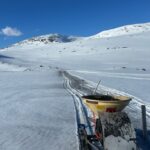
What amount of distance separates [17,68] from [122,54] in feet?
67.0

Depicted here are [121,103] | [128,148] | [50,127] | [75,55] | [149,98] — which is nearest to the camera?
[128,148]

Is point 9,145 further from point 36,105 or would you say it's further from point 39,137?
point 36,105

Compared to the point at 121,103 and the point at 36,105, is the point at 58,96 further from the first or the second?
the point at 121,103

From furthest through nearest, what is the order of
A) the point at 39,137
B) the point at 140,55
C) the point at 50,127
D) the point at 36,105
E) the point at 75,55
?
the point at 75,55 → the point at 140,55 → the point at 36,105 → the point at 50,127 → the point at 39,137

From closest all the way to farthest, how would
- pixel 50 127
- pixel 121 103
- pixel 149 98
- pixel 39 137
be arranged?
pixel 121 103 → pixel 39 137 → pixel 50 127 → pixel 149 98

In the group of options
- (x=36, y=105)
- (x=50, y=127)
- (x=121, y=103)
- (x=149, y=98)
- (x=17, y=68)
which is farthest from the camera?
(x=17, y=68)

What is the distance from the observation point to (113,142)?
7961 mm

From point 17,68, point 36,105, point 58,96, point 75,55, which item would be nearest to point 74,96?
point 58,96

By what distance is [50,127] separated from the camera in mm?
11867

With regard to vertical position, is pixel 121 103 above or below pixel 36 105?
above

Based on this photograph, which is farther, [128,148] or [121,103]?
[121,103]

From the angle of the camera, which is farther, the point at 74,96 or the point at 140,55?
the point at 140,55

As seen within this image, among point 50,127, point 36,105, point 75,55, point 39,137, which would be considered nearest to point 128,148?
point 39,137

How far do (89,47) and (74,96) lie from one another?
6405 cm
